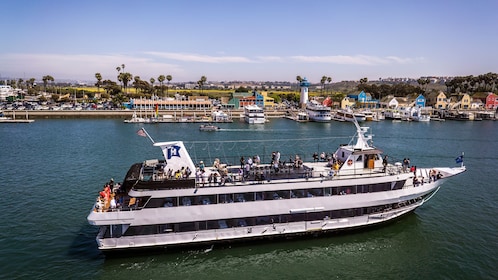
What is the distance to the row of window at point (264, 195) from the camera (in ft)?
57.9

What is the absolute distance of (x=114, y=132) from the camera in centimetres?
6203

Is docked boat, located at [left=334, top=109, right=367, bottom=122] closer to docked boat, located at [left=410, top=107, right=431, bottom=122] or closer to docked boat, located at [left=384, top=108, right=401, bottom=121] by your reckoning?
docked boat, located at [left=384, top=108, right=401, bottom=121]

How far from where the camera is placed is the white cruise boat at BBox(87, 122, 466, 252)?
17.1 m

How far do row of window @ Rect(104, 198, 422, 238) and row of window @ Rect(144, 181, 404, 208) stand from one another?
0.99m

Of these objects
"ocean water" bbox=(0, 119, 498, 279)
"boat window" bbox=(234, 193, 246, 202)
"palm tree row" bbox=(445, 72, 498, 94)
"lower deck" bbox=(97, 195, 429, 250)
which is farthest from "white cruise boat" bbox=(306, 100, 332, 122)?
"boat window" bbox=(234, 193, 246, 202)

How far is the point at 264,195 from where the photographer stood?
61.3ft

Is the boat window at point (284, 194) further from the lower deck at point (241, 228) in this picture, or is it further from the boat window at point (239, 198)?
the boat window at point (239, 198)

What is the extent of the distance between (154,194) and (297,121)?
74.6m

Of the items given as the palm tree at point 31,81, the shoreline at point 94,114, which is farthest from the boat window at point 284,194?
the palm tree at point 31,81

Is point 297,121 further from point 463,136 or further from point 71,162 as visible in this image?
point 71,162

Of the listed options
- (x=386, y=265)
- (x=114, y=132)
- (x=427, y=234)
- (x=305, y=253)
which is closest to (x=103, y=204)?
(x=305, y=253)

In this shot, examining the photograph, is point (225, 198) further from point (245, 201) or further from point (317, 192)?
point (317, 192)

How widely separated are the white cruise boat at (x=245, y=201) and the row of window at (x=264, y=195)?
50 millimetres

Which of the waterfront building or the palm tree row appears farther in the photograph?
the palm tree row
